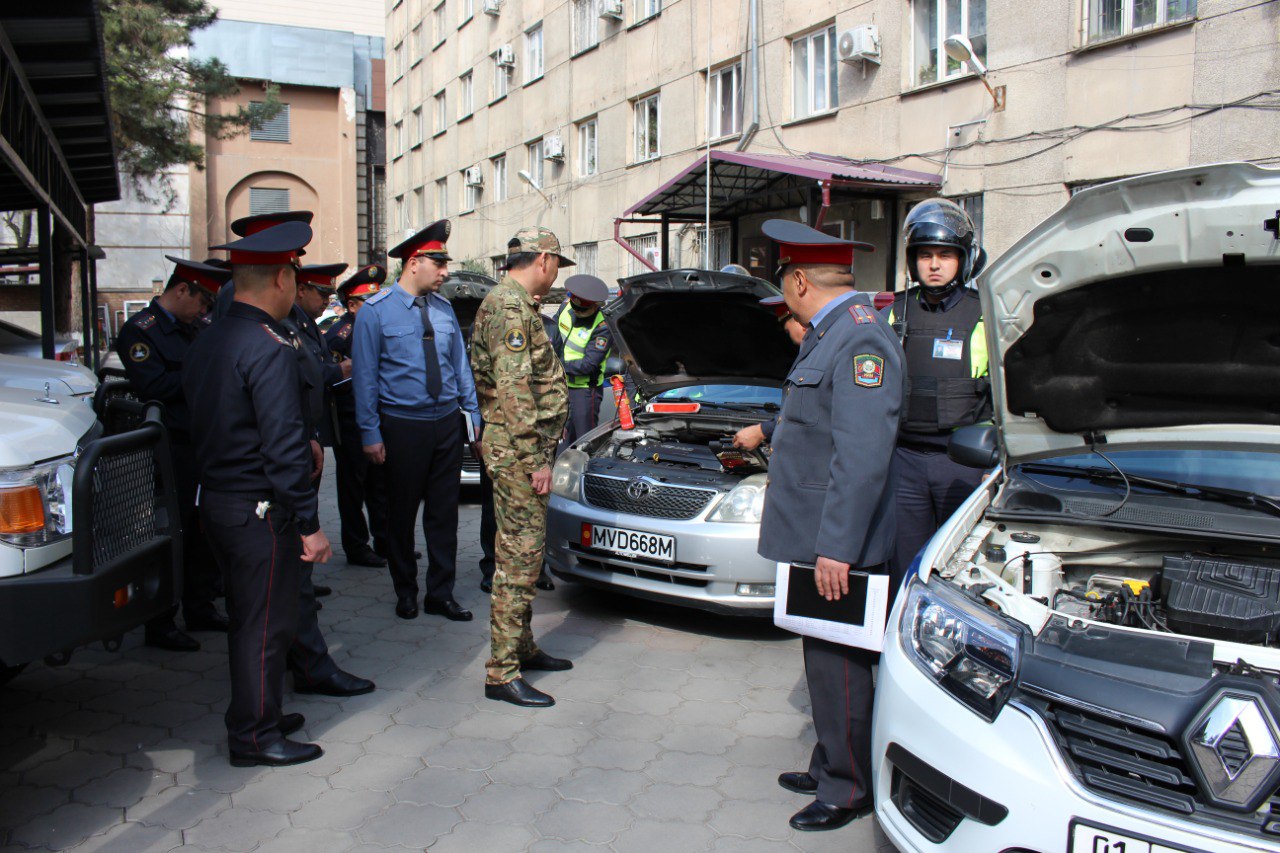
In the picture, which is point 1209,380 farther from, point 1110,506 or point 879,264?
point 879,264

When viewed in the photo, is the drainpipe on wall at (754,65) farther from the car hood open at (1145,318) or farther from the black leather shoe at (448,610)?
the car hood open at (1145,318)

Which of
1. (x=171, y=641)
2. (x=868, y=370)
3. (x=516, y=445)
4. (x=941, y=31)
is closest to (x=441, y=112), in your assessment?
(x=941, y=31)

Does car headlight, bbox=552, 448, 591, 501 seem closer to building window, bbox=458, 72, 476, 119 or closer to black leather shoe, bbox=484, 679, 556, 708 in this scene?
black leather shoe, bbox=484, 679, 556, 708

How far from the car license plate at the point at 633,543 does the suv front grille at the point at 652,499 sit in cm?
12

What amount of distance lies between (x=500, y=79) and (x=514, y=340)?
2181 centimetres

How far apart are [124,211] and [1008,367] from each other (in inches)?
1409

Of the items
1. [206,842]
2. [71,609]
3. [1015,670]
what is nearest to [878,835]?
[1015,670]

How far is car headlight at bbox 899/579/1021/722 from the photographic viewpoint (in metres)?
2.32

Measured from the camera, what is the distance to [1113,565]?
3.01 meters

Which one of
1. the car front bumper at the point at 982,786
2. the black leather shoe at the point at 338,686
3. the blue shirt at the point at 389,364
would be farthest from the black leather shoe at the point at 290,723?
the car front bumper at the point at 982,786

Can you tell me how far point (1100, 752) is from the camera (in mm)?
2104

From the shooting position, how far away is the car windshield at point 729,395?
6.12 meters

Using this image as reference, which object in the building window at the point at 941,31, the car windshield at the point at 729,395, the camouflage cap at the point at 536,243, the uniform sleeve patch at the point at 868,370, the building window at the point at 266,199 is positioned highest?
the building window at the point at 266,199

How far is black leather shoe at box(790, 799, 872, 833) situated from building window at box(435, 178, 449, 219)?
1044 inches
